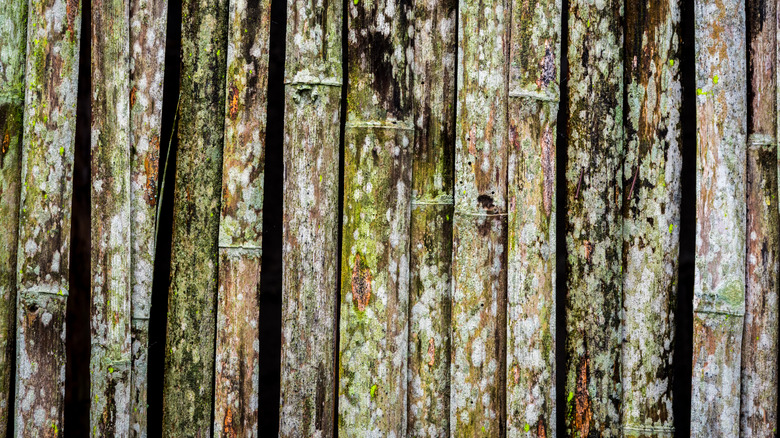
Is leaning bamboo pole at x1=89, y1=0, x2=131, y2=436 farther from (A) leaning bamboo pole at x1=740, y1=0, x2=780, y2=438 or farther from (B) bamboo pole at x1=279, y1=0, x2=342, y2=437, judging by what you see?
(A) leaning bamboo pole at x1=740, y1=0, x2=780, y2=438

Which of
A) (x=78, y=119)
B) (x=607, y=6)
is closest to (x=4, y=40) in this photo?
(x=78, y=119)

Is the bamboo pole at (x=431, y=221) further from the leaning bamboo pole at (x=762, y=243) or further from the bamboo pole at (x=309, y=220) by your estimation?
the leaning bamboo pole at (x=762, y=243)

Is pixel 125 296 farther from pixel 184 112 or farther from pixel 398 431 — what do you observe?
pixel 398 431

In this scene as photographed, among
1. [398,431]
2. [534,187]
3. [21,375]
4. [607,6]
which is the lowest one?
[398,431]

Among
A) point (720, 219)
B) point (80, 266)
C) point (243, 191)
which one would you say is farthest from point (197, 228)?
point (720, 219)

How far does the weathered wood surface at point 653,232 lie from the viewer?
162 cm

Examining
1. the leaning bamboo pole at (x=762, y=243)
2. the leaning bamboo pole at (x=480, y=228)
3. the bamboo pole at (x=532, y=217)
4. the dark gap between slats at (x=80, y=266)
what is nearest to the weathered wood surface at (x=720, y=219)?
the leaning bamboo pole at (x=762, y=243)

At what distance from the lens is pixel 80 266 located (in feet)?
5.77

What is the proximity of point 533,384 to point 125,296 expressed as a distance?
1230 mm

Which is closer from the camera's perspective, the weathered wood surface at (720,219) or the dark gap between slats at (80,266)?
the weathered wood surface at (720,219)

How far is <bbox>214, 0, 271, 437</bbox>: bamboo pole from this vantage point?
165cm

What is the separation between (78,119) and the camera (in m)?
1.75

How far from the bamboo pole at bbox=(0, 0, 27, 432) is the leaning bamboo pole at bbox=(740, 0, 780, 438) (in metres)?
2.18

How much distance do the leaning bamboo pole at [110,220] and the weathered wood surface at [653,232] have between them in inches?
58.9
